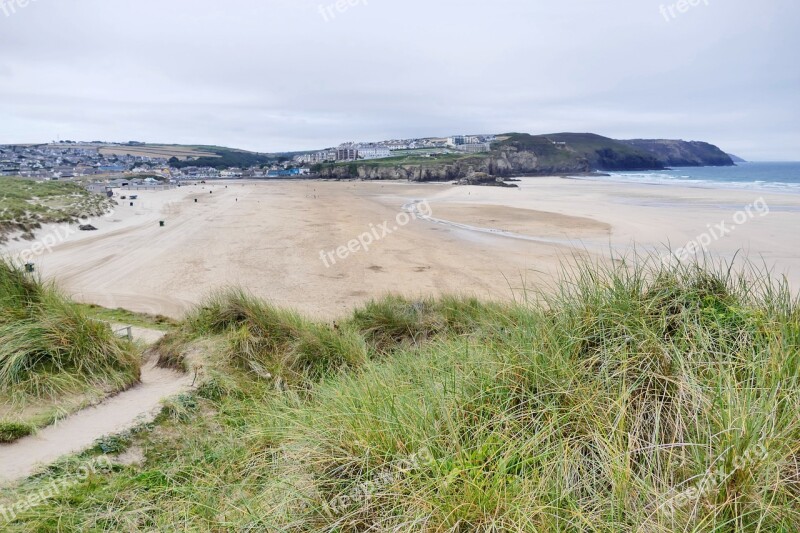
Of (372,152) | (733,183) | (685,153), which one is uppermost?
(372,152)

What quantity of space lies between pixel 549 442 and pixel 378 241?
20832 millimetres

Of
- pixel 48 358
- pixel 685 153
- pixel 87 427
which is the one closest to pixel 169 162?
pixel 48 358

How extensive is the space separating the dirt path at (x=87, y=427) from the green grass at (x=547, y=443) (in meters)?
0.37

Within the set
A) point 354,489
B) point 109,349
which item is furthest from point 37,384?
point 354,489

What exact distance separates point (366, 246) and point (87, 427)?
57.8 feet

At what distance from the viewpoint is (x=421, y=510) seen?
2.16 m

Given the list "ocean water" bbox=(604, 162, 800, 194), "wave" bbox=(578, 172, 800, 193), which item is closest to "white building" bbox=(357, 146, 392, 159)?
"ocean water" bbox=(604, 162, 800, 194)

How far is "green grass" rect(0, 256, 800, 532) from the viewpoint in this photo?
81.5 inches

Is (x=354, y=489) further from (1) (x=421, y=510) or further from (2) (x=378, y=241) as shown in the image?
(2) (x=378, y=241)

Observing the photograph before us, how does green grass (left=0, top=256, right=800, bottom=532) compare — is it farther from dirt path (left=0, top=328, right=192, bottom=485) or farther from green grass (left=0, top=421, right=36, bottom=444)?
green grass (left=0, top=421, right=36, bottom=444)

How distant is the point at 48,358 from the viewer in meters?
5.19

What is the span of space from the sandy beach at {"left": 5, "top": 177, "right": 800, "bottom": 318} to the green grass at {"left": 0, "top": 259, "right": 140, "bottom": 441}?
4.66m

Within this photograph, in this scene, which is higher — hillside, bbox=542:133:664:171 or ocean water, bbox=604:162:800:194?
hillside, bbox=542:133:664:171

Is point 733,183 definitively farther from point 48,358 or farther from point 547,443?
point 48,358
